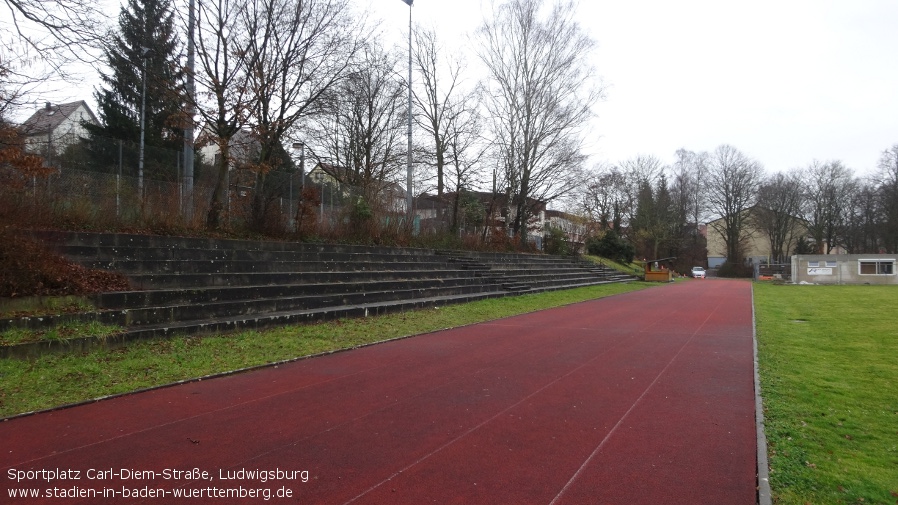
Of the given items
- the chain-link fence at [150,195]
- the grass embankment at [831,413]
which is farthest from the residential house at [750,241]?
the chain-link fence at [150,195]

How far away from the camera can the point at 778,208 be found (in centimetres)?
6425

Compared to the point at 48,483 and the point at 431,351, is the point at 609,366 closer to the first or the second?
the point at 431,351

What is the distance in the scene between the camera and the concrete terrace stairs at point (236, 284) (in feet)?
29.0

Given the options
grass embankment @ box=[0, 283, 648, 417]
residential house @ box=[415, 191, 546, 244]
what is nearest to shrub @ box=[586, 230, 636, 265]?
residential house @ box=[415, 191, 546, 244]

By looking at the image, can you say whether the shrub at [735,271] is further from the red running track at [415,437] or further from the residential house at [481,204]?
the red running track at [415,437]

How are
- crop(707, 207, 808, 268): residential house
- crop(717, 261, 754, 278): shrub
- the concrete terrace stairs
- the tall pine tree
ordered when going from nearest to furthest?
the concrete terrace stairs < the tall pine tree < crop(717, 261, 754, 278): shrub < crop(707, 207, 808, 268): residential house

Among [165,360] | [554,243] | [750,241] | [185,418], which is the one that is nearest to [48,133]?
[165,360]

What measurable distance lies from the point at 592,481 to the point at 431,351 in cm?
569

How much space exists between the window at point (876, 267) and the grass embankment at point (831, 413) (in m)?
30.1

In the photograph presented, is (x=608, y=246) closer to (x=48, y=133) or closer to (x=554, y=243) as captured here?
(x=554, y=243)

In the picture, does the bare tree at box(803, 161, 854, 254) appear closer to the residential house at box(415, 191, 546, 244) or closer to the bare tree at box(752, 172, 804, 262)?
the bare tree at box(752, 172, 804, 262)

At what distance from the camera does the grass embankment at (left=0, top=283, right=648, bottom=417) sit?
5.98m

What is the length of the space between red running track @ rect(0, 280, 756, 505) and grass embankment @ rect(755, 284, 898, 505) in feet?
1.02

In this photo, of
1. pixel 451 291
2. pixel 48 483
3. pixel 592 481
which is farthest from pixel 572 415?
pixel 451 291
